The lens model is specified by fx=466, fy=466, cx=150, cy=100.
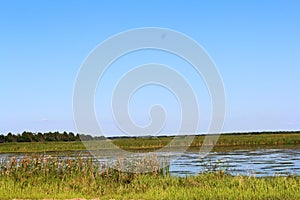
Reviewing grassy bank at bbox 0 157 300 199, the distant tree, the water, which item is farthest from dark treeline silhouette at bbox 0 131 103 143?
grassy bank at bbox 0 157 300 199

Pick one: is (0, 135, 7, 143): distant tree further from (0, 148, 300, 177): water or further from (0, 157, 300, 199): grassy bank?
(0, 157, 300, 199): grassy bank

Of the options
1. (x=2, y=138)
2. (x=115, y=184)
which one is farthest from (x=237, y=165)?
(x=2, y=138)

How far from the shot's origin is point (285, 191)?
12.6 metres

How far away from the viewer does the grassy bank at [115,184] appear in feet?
41.7

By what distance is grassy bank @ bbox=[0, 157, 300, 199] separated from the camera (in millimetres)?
12703

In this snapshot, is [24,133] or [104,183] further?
[24,133]

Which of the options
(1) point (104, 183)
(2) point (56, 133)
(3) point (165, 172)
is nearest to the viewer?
(1) point (104, 183)

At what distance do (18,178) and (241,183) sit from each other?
749 centimetres

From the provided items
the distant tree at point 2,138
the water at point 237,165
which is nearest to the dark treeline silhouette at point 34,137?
the distant tree at point 2,138

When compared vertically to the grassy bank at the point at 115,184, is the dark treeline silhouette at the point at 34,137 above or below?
above

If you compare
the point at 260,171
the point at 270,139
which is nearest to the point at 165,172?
the point at 260,171

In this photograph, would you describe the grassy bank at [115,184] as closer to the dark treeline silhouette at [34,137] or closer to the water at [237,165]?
the water at [237,165]

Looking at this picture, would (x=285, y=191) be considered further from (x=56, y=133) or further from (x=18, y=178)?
(x=56, y=133)

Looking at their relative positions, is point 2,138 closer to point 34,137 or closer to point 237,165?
point 34,137
